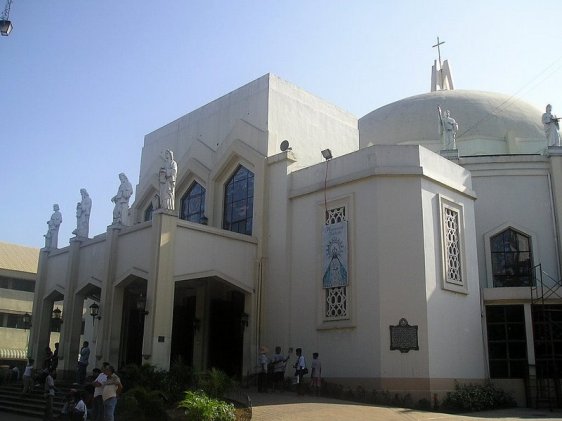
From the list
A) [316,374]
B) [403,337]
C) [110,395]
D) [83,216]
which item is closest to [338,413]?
[316,374]

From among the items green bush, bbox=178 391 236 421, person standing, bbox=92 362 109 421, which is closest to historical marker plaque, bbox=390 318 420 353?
green bush, bbox=178 391 236 421

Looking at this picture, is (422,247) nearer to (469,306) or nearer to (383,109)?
(469,306)

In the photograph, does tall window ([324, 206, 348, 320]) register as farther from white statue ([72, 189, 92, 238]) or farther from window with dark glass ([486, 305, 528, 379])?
white statue ([72, 189, 92, 238])

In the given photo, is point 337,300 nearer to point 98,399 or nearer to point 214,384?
point 214,384

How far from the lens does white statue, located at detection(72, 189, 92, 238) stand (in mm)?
23234

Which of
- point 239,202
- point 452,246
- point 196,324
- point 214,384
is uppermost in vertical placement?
point 239,202

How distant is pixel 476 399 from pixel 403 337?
2.75 meters

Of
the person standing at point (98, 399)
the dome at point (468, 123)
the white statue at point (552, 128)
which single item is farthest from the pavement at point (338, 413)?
the dome at point (468, 123)

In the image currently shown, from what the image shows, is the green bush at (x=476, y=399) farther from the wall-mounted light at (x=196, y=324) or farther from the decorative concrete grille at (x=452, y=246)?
the wall-mounted light at (x=196, y=324)

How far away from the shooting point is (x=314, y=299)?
754 inches

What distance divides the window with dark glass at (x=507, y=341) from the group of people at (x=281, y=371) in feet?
19.4

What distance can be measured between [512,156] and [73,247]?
660 inches

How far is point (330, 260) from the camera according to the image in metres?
18.9

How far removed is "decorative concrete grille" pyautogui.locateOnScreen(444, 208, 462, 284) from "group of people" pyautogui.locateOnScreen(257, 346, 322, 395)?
494cm
